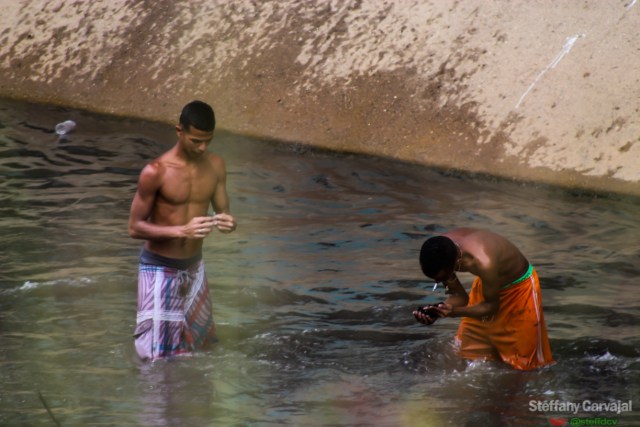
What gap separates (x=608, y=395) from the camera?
7.30 meters

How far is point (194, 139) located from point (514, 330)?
2.44 metres

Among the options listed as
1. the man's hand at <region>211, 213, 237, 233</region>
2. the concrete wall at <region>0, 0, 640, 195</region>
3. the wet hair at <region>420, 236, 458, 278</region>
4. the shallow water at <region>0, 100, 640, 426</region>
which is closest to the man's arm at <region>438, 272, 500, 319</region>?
the wet hair at <region>420, 236, 458, 278</region>

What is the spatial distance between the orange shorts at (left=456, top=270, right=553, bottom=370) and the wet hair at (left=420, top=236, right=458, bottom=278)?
583 millimetres

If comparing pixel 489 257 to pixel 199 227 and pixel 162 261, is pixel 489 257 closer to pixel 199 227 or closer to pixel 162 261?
pixel 199 227

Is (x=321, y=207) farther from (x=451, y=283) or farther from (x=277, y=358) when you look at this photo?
(x=451, y=283)

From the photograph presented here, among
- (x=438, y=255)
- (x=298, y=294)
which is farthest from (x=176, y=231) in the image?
(x=298, y=294)

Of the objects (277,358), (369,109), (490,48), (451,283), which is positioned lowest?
(277,358)

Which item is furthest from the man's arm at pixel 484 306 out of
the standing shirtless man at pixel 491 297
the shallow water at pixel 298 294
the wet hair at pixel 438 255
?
the shallow water at pixel 298 294

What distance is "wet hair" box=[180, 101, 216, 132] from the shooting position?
22.3 feet

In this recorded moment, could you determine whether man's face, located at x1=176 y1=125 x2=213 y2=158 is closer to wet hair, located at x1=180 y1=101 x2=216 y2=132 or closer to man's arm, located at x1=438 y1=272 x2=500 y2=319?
wet hair, located at x1=180 y1=101 x2=216 y2=132

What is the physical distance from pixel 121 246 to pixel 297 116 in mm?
4723

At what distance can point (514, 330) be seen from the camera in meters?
7.24

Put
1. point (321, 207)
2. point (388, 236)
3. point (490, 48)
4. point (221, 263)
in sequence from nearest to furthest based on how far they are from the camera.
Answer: point (221, 263), point (388, 236), point (321, 207), point (490, 48)

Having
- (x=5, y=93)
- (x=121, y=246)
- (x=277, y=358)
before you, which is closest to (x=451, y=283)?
(x=277, y=358)
